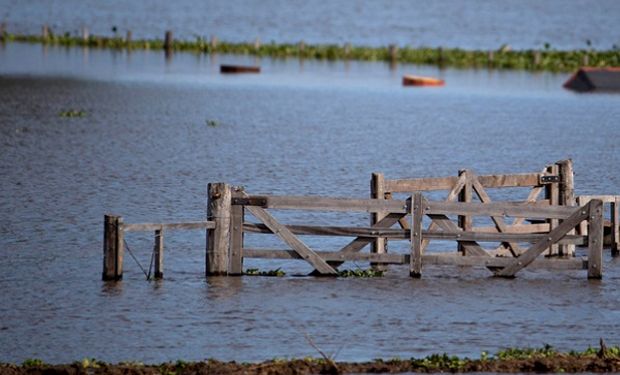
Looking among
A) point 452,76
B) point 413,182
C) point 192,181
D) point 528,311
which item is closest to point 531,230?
point 413,182

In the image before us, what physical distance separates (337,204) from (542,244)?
11.8ft

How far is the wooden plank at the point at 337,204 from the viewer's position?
24625 millimetres

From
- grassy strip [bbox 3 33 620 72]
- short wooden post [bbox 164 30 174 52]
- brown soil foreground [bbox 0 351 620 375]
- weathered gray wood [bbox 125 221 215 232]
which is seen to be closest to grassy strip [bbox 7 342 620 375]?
brown soil foreground [bbox 0 351 620 375]

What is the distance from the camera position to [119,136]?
5484 cm

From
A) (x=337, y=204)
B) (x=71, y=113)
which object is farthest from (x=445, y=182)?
(x=71, y=113)

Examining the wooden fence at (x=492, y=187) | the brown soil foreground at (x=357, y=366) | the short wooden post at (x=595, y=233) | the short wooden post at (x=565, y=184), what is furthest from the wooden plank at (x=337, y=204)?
the brown soil foreground at (x=357, y=366)

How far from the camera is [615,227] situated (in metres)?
29.3

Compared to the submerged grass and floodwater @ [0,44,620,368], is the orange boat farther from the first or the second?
the submerged grass

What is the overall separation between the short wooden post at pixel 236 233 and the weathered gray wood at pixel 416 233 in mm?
2885

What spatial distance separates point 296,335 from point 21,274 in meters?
6.92

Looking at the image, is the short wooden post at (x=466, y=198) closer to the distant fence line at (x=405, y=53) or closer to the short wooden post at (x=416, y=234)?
the short wooden post at (x=416, y=234)

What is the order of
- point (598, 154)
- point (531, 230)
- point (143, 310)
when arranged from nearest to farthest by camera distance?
point (143, 310) → point (531, 230) → point (598, 154)

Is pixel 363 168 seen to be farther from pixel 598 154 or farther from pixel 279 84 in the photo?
pixel 279 84

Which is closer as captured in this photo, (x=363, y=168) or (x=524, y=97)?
(x=363, y=168)
